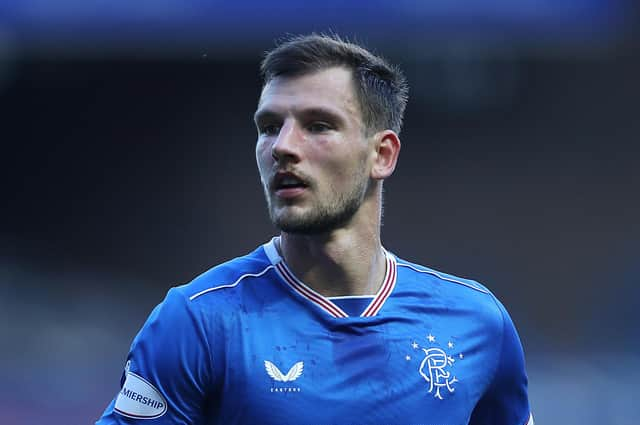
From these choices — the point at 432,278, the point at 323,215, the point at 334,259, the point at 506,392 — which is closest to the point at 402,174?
the point at 432,278

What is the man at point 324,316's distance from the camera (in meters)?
2.89

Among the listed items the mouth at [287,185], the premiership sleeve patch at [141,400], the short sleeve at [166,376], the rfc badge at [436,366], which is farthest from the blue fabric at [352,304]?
the premiership sleeve patch at [141,400]

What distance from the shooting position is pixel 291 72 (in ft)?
10.4

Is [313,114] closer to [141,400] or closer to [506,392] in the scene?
[141,400]

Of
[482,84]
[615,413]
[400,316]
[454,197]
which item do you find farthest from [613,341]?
[400,316]

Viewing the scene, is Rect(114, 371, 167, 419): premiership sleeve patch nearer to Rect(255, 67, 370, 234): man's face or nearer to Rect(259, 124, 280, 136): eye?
Rect(255, 67, 370, 234): man's face

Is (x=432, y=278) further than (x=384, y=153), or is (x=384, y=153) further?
(x=432, y=278)

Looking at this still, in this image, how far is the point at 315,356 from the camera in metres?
3.01

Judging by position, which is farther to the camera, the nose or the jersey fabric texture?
the nose

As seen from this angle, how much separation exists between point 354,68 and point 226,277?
0.75m

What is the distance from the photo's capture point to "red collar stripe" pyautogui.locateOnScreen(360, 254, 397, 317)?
3.19m

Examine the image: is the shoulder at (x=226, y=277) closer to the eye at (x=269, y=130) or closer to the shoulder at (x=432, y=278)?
the eye at (x=269, y=130)

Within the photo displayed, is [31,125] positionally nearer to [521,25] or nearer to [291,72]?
[521,25]

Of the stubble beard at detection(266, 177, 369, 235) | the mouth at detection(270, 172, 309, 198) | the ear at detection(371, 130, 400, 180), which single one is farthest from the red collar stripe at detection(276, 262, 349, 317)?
the ear at detection(371, 130, 400, 180)
